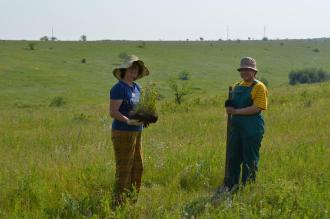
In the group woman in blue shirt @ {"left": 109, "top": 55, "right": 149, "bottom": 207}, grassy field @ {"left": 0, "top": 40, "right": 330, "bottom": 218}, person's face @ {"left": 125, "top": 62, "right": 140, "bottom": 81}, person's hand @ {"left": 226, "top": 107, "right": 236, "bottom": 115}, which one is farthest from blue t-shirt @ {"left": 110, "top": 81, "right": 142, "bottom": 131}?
person's hand @ {"left": 226, "top": 107, "right": 236, "bottom": 115}

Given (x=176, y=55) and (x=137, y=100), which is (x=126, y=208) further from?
(x=176, y=55)

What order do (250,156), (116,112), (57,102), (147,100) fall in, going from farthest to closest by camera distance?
(57,102)
(250,156)
(147,100)
(116,112)

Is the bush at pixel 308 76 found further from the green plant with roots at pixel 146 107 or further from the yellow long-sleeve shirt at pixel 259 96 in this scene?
the green plant with roots at pixel 146 107

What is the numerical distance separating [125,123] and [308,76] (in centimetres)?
4165

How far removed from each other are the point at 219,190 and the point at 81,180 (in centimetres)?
184

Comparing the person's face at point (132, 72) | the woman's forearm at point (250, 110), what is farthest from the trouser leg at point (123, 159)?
the woman's forearm at point (250, 110)

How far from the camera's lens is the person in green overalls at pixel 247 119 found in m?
6.37

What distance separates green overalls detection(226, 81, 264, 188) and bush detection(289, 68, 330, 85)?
3911cm

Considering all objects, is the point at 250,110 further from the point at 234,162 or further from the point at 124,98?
the point at 124,98

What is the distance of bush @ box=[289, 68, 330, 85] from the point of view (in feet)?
146

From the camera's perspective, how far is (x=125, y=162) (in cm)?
588

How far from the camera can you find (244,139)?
653 centimetres

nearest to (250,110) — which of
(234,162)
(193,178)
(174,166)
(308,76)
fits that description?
(234,162)

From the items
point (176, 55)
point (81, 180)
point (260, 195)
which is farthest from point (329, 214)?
point (176, 55)
